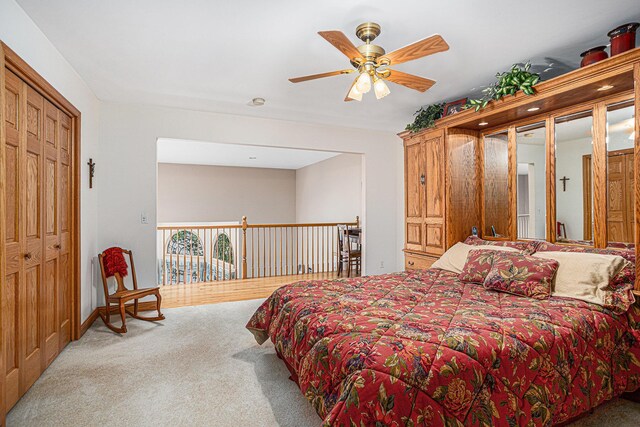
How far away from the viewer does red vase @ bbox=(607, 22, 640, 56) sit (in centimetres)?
223

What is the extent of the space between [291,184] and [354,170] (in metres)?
3.30

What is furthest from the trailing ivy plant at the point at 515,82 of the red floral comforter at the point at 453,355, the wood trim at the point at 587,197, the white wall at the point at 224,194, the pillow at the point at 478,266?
the white wall at the point at 224,194

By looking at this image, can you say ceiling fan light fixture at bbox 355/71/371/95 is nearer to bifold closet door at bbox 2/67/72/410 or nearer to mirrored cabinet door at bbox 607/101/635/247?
mirrored cabinet door at bbox 607/101/635/247

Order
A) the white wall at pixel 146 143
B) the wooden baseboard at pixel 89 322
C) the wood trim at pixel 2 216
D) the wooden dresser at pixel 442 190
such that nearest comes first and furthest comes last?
1. the wood trim at pixel 2 216
2. the wooden baseboard at pixel 89 322
3. the wooden dresser at pixel 442 190
4. the white wall at pixel 146 143

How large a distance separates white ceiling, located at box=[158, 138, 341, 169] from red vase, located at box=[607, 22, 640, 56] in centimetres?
419

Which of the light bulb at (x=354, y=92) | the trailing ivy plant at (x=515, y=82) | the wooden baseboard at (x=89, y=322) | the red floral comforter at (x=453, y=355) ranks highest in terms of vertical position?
the trailing ivy plant at (x=515, y=82)

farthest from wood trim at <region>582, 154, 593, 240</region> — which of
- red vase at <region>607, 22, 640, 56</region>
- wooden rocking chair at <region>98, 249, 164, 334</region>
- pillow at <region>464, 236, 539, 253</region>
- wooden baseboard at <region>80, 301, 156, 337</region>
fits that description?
wooden baseboard at <region>80, 301, 156, 337</region>

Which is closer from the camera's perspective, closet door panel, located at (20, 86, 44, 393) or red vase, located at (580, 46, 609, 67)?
closet door panel, located at (20, 86, 44, 393)

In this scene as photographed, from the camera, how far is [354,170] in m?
7.03

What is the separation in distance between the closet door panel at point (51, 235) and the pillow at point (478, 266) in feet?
10.8

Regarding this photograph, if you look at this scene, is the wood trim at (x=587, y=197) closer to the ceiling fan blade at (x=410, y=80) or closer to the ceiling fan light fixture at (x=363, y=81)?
the ceiling fan blade at (x=410, y=80)

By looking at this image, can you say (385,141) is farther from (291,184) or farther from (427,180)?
(291,184)

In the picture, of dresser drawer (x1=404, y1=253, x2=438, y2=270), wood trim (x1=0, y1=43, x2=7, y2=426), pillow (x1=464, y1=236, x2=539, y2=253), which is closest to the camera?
wood trim (x1=0, y1=43, x2=7, y2=426)

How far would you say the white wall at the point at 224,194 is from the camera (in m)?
8.68
